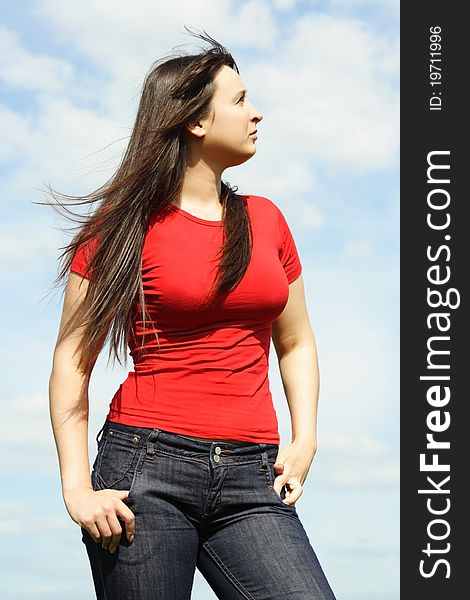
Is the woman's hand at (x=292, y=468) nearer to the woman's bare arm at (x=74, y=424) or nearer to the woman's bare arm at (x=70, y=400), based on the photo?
the woman's bare arm at (x=74, y=424)

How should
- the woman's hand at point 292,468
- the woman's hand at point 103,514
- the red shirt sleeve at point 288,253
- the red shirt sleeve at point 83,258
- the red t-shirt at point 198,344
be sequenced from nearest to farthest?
the woman's hand at point 103,514 → the red t-shirt at point 198,344 → the woman's hand at point 292,468 → the red shirt sleeve at point 83,258 → the red shirt sleeve at point 288,253

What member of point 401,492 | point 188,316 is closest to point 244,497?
point 188,316

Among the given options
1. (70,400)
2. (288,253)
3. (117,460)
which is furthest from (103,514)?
(288,253)

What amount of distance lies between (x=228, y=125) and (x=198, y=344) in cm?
82

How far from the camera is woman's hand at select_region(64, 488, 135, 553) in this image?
10.5 ft

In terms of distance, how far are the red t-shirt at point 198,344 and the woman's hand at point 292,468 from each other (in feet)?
0.30

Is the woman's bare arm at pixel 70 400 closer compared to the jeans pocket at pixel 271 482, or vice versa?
the jeans pocket at pixel 271 482

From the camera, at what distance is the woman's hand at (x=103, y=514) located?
3195 mm

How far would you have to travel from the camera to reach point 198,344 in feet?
11.1

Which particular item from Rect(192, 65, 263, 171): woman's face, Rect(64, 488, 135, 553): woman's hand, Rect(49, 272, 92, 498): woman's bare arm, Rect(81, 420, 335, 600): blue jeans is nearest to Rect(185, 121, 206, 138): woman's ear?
Rect(192, 65, 263, 171): woman's face

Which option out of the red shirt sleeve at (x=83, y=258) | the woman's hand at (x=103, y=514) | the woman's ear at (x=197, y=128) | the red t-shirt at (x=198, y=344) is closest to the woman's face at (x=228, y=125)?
the woman's ear at (x=197, y=128)

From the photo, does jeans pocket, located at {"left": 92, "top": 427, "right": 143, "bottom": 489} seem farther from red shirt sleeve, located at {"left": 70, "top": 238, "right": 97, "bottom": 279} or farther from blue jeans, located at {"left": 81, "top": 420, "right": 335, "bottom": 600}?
red shirt sleeve, located at {"left": 70, "top": 238, "right": 97, "bottom": 279}

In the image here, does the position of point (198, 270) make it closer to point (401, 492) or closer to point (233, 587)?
point (233, 587)

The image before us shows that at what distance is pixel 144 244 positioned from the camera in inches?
139
